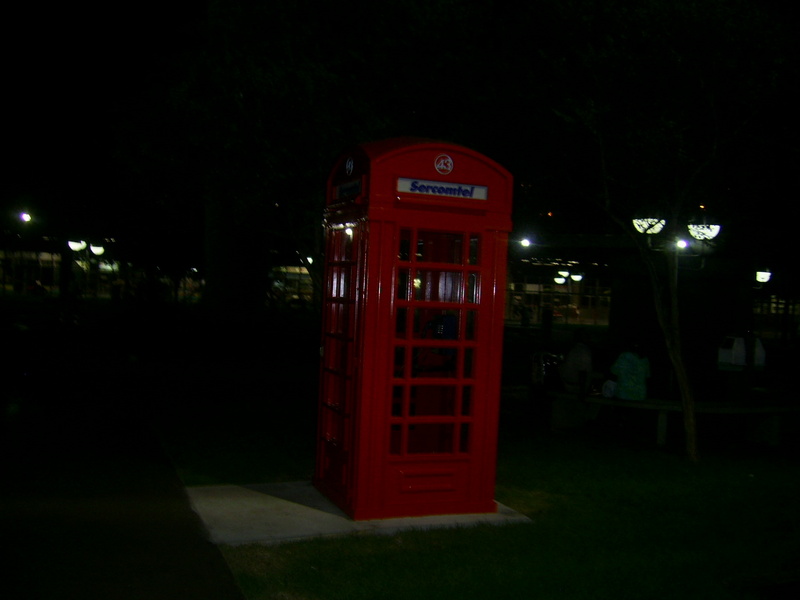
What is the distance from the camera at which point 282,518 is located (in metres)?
6.22

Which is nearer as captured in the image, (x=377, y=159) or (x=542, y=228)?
(x=377, y=159)

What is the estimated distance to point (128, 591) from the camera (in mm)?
4742

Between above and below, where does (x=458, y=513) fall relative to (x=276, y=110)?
below

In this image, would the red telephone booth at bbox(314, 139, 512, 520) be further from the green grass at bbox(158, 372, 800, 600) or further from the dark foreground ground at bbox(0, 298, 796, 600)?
the dark foreground ground at bbox(0, 298, 796, 600)

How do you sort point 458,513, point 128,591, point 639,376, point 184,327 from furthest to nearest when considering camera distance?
point 184,327
point 639,376
point 458,513
point 128,591

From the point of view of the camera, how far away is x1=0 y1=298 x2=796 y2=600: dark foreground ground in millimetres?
5059

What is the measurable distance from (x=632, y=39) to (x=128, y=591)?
7379 millimetres

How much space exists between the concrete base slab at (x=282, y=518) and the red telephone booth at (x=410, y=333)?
0.43 ft

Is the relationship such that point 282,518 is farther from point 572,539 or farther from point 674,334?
point 674,334

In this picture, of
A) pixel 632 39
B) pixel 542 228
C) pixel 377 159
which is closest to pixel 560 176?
pixel 632 39

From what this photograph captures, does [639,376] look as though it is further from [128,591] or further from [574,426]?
[128,591]

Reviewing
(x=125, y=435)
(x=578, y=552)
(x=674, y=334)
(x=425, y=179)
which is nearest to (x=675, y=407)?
(x=674, y=334)

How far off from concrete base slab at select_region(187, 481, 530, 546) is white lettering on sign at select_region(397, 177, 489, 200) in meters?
2.41

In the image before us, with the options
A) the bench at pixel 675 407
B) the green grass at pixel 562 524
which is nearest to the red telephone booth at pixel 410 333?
the green grass at pixel 562 524
